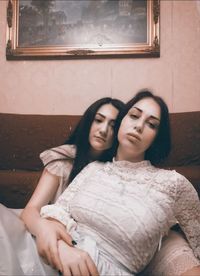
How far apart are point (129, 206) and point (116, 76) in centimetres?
142

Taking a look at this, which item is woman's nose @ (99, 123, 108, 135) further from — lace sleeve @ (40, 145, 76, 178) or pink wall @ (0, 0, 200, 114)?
pink wall @ (0, 0, 200, 114)

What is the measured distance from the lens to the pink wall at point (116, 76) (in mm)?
2484

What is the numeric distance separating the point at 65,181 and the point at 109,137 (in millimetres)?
306

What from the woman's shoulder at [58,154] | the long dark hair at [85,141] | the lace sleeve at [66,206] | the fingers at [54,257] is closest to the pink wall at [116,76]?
the long dark hair at [85,141]

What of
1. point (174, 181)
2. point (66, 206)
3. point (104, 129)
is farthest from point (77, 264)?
point (104, 129)

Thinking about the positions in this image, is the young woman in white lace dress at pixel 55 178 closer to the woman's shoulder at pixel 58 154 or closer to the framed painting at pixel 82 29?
the woman's shoulder at pixel 58 154

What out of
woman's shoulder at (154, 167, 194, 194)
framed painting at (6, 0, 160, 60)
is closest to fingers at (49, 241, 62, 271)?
woman's shoulder at (154, 167, 194, 194)

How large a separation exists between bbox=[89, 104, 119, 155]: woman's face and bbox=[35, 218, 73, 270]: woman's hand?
0.53 meters

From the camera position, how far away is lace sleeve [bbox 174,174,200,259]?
1.37 metres

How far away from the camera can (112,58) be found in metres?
2.51

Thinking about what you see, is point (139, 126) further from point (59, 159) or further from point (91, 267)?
point (91, 267)

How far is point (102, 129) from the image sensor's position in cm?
173

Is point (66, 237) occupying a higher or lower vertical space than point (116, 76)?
lower

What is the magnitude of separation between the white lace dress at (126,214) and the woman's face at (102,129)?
0.25 meters
